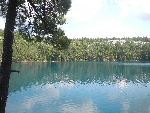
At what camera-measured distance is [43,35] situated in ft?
32.5

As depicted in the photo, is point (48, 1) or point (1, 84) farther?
point (48, 1)

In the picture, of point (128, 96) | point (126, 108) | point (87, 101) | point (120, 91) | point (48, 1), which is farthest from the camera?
point (120, 91)

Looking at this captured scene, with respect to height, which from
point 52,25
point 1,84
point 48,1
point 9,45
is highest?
point 48,1

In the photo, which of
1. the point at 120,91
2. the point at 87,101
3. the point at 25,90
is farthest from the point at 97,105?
the point at 25,90

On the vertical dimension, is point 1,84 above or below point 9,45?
below

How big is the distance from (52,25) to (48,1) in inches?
41.5

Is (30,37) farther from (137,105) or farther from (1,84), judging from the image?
(137,105)

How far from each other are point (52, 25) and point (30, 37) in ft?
3.83

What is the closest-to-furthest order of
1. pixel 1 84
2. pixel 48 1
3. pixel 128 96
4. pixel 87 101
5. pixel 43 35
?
pixel 1 84 → pixel 48 1 → pixel 43 35 → pixel 87 101 → pixel 128 96

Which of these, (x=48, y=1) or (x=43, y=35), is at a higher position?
(x=48, y=1)

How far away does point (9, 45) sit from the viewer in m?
8.48

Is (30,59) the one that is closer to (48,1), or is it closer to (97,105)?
(97,105)

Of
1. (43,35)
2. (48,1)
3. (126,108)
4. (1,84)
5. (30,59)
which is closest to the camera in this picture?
(1,84)

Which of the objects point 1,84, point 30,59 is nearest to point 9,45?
point 1,84
